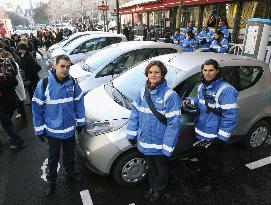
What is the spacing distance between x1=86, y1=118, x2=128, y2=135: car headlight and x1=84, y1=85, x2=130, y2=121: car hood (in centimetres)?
7

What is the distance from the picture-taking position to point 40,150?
5.00 m

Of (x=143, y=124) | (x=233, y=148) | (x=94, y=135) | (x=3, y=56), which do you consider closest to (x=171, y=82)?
(x=143, y=124)

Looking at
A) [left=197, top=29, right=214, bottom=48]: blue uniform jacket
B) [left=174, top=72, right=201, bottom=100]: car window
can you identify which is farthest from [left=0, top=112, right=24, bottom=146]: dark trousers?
[left=197, top=29, right=214, bottom=48]: blue uniform jacket

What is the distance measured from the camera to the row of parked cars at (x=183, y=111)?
364 cm

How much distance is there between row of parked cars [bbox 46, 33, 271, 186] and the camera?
3.64 metres

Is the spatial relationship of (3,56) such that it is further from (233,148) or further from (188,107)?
(233,148)

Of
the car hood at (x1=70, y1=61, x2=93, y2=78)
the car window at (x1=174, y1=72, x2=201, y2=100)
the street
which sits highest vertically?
the car window at (x1=174, y1=72, x2=201, y2=100)

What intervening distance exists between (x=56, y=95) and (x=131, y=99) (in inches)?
45.4

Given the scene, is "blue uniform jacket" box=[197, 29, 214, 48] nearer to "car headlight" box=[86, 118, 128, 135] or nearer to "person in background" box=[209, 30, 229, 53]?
"person in background" box=[209, 30, 229, 53]

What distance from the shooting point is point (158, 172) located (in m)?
3.44

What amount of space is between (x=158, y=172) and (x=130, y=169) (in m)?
0.49

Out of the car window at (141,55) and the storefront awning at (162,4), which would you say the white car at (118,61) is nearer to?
the car window at (141,55)

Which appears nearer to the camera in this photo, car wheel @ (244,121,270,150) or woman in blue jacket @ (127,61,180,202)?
woman in blue jacket @ (127,61,180,202)

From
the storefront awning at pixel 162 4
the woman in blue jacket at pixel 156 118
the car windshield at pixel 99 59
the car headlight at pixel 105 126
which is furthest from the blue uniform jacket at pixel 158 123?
the storefront awning at pixel 162 4
